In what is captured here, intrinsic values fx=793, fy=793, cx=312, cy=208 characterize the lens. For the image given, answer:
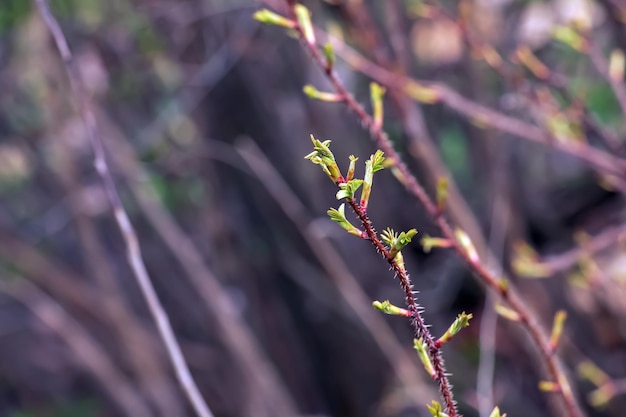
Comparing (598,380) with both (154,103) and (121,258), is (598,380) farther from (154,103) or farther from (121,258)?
(121,258)

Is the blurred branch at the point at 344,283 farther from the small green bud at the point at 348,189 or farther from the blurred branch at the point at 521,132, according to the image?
the small green bud at the point at 348,189

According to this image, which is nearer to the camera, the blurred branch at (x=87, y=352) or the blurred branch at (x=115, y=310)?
the blurred branch at (x=87, y=352)

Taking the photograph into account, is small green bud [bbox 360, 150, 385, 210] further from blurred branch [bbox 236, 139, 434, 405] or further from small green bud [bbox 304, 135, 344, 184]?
blurred branch [bbox 236, 139, 434, 405]

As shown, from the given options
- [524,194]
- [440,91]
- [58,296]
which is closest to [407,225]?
[524,194]

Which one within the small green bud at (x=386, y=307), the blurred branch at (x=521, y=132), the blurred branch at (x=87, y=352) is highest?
the blurred branch at (x=521, y=132)

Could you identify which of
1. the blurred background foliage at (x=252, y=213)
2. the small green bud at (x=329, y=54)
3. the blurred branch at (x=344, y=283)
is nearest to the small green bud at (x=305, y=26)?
the small green bud at (x=329, y=54)

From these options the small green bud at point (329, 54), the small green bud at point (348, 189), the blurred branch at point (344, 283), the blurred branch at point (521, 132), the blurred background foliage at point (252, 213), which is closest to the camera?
the small green bud at point (348, 189)

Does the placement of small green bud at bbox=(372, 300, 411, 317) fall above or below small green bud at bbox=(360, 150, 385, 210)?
below

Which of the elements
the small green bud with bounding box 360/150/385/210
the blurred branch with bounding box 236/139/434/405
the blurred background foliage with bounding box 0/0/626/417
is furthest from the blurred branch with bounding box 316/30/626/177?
Answer: the small green bud with bounding box 360/150/385/210

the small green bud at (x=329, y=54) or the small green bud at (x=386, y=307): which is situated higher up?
the small green bud at (x=329, y=54)

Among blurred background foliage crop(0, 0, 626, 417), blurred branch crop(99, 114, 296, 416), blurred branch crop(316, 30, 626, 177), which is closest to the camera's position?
blurred branch crop(316, 30, 626, 177)
